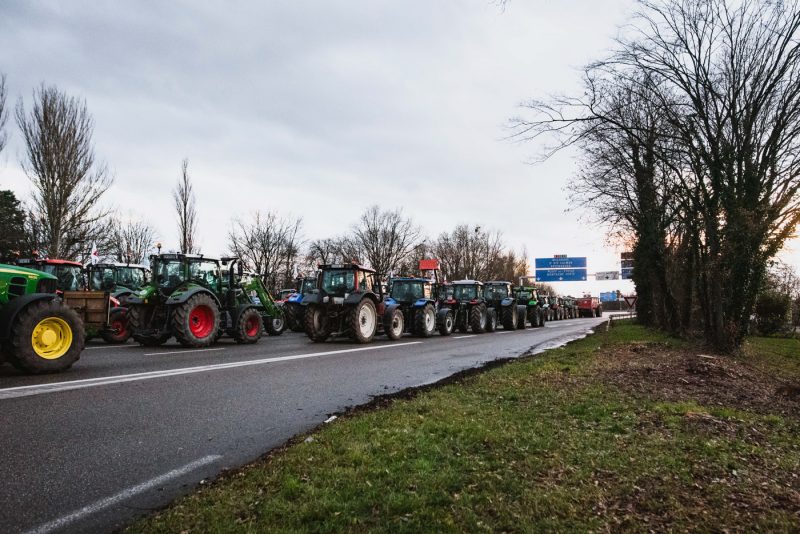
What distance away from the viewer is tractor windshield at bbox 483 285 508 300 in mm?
25564

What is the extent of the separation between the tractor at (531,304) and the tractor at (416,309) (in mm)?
10095

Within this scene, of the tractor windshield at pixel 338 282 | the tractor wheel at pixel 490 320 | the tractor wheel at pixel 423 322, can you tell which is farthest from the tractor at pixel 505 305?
the tractor windshield at pixel 338 282

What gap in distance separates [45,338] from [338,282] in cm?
864

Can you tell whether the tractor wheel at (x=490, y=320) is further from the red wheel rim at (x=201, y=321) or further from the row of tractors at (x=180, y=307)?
the red wheel rim at (x=201, y=321)

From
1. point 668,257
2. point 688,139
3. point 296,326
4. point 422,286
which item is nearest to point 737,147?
point 688,139

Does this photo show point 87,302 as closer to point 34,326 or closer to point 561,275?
point 34,326

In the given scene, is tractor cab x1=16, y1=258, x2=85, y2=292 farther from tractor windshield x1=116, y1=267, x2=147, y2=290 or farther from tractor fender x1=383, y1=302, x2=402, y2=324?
tractor fender x1=383, y1=302, x2=402, y2=324

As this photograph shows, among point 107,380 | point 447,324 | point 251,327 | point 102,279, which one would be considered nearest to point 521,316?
point 447,324

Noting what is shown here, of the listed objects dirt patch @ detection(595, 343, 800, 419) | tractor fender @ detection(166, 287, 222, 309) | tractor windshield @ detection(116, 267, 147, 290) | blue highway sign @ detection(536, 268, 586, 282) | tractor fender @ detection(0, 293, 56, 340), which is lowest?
dirt patch @ detection(595, 343, 800, 419)

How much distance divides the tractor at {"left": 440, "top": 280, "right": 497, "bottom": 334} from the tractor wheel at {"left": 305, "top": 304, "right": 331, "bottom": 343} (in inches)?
248

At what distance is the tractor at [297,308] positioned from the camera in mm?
21125

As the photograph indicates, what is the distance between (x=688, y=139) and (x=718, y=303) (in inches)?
176

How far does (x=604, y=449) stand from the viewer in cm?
408

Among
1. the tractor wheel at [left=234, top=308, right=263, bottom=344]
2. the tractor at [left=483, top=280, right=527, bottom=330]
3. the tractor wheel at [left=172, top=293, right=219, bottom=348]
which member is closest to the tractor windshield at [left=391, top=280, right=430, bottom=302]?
the tractor wheel at [left=234, top=308, right=263, bottom=344]
